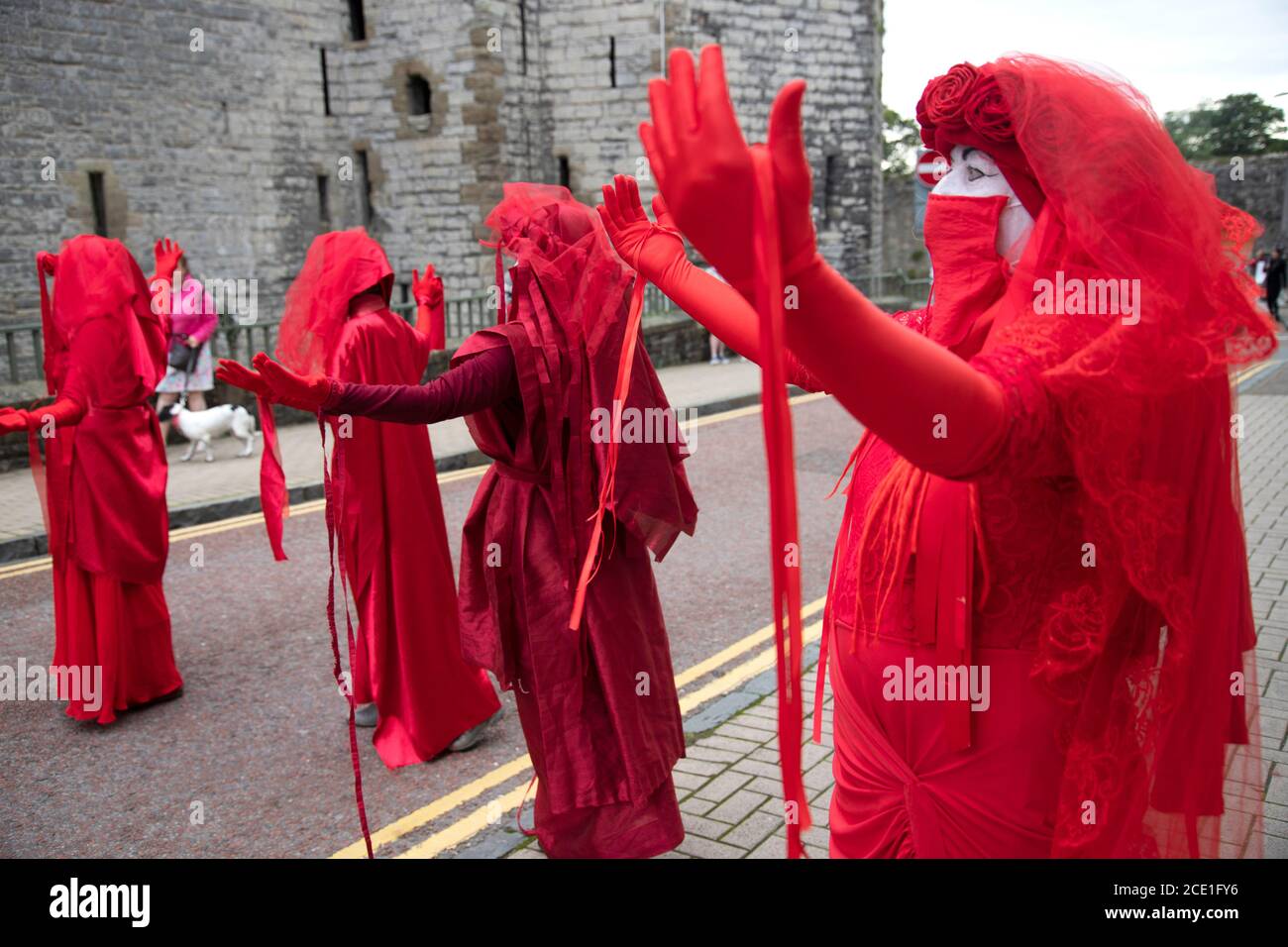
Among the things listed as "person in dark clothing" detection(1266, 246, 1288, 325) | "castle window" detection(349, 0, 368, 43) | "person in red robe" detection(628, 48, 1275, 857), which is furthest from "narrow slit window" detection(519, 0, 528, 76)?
"person in red robe" detection(628, 48, 1275, 857)

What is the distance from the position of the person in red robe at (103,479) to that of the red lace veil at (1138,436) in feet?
14.8

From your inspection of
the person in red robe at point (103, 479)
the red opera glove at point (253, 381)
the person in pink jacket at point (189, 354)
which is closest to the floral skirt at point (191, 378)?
the person in pink jacket at point (189, 354)

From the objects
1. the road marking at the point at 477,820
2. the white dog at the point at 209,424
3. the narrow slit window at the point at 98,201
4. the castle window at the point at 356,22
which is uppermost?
the castle window at the point at 356,22

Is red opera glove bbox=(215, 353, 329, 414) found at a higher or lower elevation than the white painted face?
lower

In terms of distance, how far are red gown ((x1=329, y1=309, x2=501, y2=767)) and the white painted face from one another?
320 centimetres

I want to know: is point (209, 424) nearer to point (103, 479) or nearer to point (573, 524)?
point (103, 479)

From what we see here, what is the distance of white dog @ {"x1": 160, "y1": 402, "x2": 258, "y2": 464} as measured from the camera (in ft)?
37.3

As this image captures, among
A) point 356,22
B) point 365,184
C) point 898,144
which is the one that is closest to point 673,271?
point 365,184

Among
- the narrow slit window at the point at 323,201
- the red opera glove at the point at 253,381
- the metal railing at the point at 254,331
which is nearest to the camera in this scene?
the red opera glove at the point at 253,381

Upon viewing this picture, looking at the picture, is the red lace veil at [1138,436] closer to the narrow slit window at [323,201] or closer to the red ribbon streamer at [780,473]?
the red ribbon streamer at [780,473]

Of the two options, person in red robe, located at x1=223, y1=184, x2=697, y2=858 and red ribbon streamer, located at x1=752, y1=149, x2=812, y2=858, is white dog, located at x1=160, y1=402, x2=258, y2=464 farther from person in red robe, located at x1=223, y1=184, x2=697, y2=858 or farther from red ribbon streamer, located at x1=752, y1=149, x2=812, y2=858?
red ribbon streamer, located at x1=752, y1=149, x2=812, y2=858

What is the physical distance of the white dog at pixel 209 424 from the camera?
37.3 feet

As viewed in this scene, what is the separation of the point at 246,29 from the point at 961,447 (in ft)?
70.0

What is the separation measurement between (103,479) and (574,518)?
9.95ft
